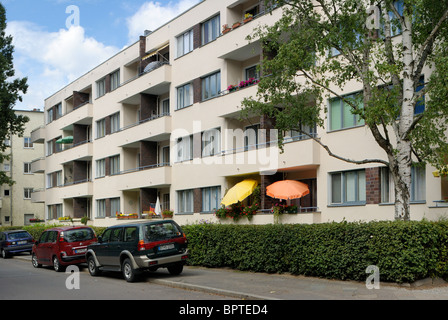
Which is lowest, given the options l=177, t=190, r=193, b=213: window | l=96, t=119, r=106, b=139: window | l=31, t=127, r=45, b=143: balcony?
l=177, t=190, r=193, b=213: window

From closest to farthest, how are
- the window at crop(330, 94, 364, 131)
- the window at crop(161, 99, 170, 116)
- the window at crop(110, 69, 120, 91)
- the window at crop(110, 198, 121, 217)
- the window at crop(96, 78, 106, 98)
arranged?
1. the window at crop(330, 94, 364, 131)
2. the window at crop(161, 99, 170, 116)
3. the window at crop(110, 198, 121, 217)
4. the window at crop(110, 69, 120, 91)
5. the window at crop(96, 78, 106, 98)

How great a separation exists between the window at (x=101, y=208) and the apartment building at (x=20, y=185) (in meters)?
25.5

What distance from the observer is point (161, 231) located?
1673cm

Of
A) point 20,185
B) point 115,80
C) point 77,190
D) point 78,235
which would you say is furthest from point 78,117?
point 20,185

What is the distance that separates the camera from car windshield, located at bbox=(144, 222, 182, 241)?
1653 centimetres

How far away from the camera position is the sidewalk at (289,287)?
12281mm

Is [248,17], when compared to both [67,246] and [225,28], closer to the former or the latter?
[225,28]

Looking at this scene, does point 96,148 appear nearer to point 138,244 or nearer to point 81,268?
point 81,268

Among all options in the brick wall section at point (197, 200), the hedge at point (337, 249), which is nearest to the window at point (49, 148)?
the brick wall section at point (197, 200)

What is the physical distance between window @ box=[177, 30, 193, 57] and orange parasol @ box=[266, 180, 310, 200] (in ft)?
39.0

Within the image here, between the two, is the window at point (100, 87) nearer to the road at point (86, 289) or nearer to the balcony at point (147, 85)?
the balcony at point (147, 85)

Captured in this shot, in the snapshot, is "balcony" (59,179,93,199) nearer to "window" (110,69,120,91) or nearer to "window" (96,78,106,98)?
"window" (96,78,106,98)

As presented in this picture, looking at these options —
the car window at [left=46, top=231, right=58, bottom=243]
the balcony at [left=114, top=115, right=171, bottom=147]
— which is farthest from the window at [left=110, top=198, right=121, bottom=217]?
the car window at [left=46, top=231, right=58, bottom=243]
